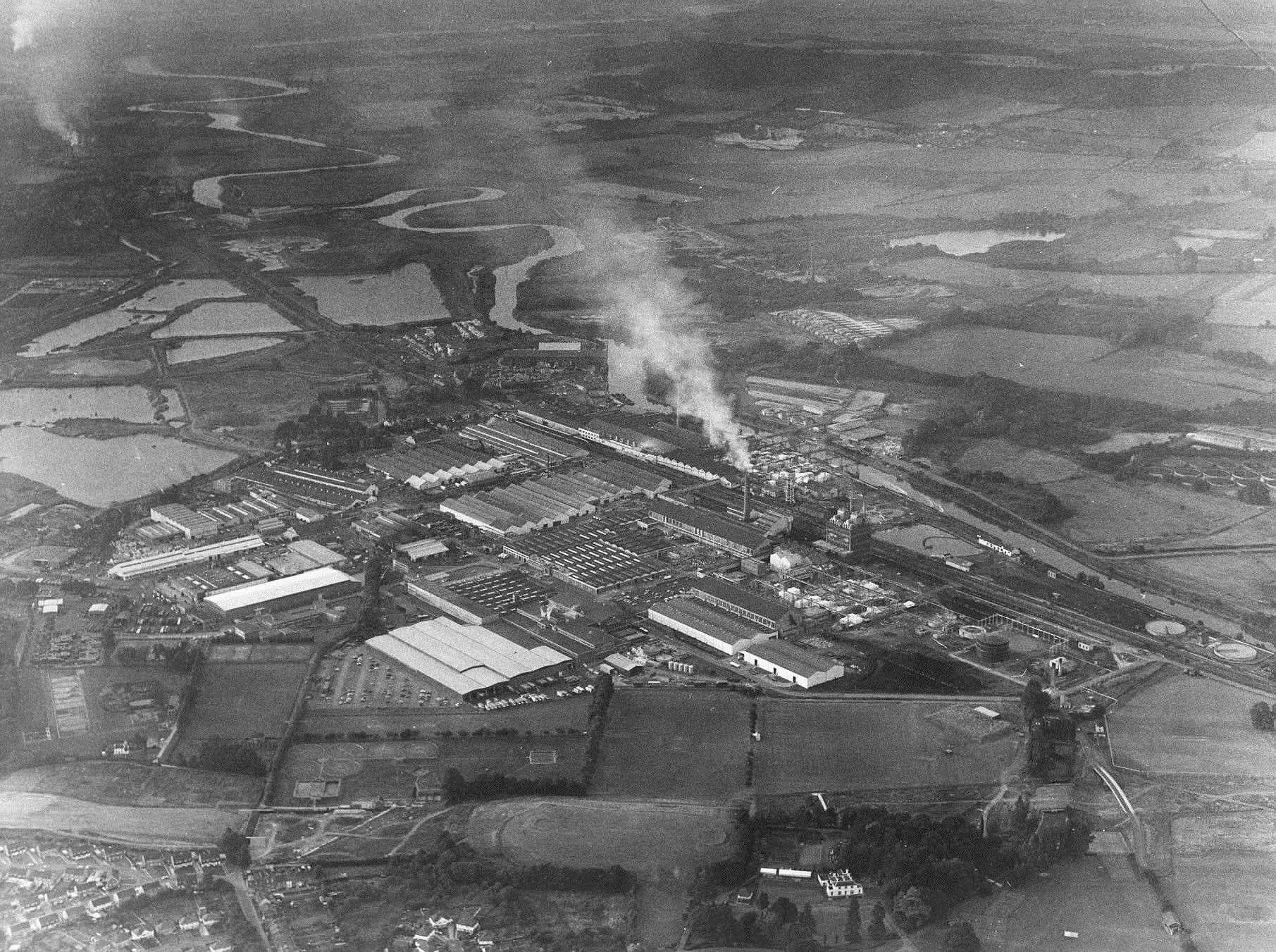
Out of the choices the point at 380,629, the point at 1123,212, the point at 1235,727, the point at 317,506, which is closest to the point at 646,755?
the point at 380,629

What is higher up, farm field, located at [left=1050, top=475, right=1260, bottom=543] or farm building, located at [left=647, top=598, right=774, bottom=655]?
farm building, located at [left=647, top=598, right=774, bottom=655]

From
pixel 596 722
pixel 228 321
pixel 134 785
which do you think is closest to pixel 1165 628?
pixel 596 722

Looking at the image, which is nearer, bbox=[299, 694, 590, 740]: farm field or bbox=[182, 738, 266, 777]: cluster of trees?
bbox=[182, 738, 266, 777]: cluster of trees

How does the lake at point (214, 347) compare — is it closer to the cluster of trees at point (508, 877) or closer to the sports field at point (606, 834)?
the sports field at point (606, 834)

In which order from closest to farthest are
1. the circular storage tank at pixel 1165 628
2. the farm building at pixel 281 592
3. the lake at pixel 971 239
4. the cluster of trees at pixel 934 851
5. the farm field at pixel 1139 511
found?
the cluster of trees at pixel 934 851 → the circular storage tank at pixel 1165 628 → the farm building at pixel 281 592 → the farm field at pixel 1139 511 → the lake at pixel 971 239

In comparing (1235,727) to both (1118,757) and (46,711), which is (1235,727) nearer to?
(1118,757)

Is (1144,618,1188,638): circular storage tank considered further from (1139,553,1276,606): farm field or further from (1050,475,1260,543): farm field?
(1050,475,1260,543): farm field

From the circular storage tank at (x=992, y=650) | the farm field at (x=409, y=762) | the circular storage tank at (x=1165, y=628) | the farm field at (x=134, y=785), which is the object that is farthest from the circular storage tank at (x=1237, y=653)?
the farm field at (x=134, y=785)

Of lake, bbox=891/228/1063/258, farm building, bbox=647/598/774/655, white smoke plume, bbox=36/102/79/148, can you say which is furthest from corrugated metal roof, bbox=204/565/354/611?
white smoke plume, bbox=36/102/79/148
